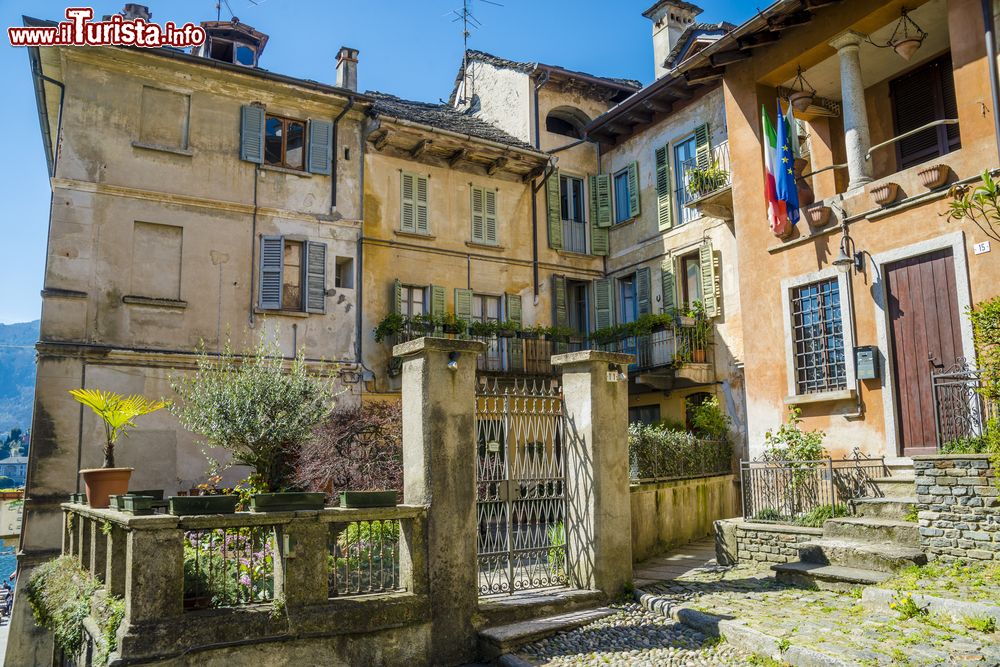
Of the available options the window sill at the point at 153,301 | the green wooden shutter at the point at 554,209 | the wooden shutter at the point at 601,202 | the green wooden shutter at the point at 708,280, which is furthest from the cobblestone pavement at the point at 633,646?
the wooden shutter at the point at 601,202

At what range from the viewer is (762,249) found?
1356 centimetres

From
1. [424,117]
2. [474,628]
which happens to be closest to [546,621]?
[474,628]

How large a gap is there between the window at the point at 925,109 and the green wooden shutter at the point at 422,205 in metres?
10.3

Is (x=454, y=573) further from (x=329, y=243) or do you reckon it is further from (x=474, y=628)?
(x=329, y=243)

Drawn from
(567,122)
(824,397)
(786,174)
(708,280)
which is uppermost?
(567,122)

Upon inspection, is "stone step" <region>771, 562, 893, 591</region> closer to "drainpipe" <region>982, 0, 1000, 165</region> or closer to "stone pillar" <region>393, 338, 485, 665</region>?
"stone pillar" <region>393, 338, 485, 665</region>

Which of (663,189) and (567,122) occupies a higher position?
(567,122)

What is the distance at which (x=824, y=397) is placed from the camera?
39.5ft

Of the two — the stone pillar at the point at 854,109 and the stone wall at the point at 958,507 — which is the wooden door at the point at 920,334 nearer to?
the stone pillar at the point at 854,109

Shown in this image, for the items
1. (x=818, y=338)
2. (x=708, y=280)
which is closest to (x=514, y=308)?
(x=708, y=280)

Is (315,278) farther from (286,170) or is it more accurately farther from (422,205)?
(422,205)

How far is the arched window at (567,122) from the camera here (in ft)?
70.9

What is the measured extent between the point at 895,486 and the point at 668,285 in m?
8.70

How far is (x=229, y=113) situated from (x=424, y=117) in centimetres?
496
